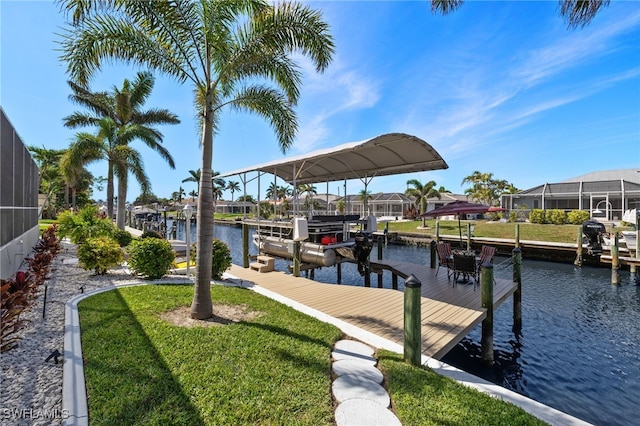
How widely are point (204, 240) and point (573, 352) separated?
9446 mm

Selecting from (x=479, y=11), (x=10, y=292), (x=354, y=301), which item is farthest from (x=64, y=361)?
(x=479, y=11)

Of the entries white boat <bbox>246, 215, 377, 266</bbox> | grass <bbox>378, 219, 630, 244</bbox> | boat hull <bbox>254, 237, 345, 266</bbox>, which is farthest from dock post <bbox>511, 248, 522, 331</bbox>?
grass <bbox>378, 219, 630, 244</bbox>

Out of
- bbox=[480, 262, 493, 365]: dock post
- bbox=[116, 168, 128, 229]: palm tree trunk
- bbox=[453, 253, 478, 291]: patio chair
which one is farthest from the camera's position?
bbox=[116, 168, 128, 229]: palm tree trunk

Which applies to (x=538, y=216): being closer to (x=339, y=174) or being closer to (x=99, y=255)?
(x=339, y=174)

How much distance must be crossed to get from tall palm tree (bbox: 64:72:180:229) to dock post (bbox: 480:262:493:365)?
1966 centimetres

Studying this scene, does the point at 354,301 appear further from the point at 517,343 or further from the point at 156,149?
the point at 156,149

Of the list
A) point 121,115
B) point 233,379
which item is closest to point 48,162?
point 121,115

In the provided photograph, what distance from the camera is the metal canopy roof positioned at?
928 cm

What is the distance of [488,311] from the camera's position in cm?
698

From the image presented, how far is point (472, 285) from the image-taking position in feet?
29.9

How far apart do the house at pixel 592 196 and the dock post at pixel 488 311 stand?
30.6 meters

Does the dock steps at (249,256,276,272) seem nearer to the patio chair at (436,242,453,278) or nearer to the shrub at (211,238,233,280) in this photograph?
the shrub at (211,238,233,280)

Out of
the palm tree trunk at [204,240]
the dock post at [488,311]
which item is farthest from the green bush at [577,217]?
the palm tree trunk at [204,240]

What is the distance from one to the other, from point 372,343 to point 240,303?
321 cm
